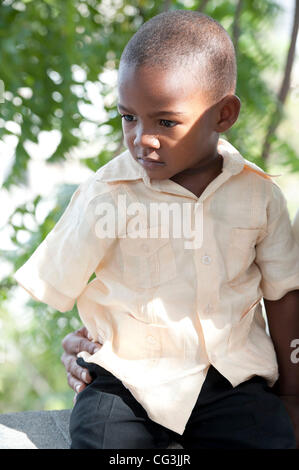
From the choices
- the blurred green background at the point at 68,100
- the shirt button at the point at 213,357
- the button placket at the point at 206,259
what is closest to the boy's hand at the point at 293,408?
the shirt button at the point at 213,357

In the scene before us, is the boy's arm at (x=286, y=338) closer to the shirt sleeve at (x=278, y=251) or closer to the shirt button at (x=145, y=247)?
the shirt sleeve at (x=278, y=251)

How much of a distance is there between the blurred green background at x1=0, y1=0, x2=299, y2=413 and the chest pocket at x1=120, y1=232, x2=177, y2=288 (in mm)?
786

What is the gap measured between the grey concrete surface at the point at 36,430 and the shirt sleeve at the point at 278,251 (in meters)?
0.30

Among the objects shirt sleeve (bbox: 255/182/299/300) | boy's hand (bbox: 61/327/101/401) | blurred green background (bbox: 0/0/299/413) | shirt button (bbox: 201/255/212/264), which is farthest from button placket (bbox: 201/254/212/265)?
blurred green background (bbox: 0/0/299/413)

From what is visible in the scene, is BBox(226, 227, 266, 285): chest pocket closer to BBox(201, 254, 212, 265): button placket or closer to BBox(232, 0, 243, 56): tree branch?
BBox(201, 254, 212, 265): button placket

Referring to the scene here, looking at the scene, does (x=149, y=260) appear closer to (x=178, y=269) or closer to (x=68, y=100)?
(x=178, y=269)

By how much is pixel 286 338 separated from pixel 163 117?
417 millimetres

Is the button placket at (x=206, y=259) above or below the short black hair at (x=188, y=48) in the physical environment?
below

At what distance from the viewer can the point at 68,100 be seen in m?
1.89

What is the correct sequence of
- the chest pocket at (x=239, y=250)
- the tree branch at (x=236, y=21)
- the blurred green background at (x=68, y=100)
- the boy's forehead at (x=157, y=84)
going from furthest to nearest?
1. the blurred green background at (x=68, y=100)
2. the tree branch at (x=236, y=21)
3. the chest pocket at (x=239, y=250)
4. the boy's forehead at (x=157, y=84)

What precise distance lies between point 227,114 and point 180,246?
8.6 inches

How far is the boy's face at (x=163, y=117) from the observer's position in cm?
84

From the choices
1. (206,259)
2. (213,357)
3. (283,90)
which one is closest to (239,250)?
(206,259)
